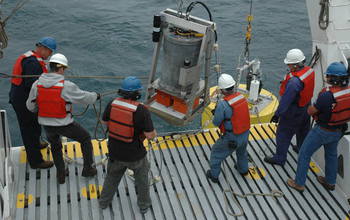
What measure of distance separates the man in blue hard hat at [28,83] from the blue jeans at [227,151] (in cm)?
274

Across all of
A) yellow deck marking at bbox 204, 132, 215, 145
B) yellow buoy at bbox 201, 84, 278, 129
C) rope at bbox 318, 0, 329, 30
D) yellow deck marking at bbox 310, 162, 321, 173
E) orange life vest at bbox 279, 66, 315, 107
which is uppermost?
rope at bbox 318, 0, 329, 30

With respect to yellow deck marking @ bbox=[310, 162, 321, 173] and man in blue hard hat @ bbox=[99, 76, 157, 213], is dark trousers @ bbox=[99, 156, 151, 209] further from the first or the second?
yellow deck marking @ bbox=[310, 162, 321, 173]

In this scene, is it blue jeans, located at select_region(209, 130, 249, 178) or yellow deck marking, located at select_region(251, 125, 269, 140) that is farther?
yellow deck marking, located at select_region(251, 125, 269, 140)

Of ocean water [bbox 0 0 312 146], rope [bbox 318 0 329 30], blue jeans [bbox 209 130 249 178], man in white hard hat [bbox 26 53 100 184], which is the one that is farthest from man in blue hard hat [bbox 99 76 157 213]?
ocean water [bbox 0 0 312 146]

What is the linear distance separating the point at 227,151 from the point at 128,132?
184 centimetres

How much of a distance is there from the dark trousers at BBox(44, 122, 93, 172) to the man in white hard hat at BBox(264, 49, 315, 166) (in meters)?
2.90

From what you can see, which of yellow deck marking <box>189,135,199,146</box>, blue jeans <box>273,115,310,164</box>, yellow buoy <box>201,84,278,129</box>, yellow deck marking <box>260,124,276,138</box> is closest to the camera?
blue jeans <box>273,115,310,164</box>

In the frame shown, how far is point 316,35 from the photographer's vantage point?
6.52 meters

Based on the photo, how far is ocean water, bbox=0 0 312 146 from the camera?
45.7 feet

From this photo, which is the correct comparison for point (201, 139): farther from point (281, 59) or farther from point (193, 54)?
point (281, 59)

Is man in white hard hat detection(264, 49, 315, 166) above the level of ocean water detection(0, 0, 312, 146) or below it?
above

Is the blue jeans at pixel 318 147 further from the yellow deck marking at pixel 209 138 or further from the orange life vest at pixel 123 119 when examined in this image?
the orange life vest at pixel 123 119

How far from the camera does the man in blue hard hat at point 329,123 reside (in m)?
5.38

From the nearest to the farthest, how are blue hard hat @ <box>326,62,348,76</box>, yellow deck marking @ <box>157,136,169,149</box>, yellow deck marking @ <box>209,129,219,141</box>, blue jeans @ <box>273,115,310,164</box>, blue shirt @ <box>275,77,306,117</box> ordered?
blue hard hat @ <box>326,62,348,76</box> → blue shirt @ <box>275,77,306,117</box> → blue jeans @ <box>273,115,310,164</box> → yellow deck marking @ <box>157,136,169,149</box> → yellow deck marking @ <box>209,129,219,141</box>
